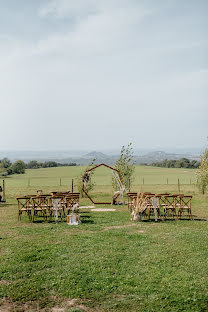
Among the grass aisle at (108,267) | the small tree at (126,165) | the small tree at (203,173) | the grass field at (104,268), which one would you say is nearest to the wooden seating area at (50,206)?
the grass field at (104,268)

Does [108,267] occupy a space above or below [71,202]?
below

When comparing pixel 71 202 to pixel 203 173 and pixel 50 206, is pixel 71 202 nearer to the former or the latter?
pixel 50 206

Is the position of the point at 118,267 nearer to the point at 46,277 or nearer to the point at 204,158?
the point at 46,277

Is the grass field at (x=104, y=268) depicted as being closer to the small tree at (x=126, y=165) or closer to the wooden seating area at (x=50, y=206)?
the wooden seating area at (x=50, y=206)

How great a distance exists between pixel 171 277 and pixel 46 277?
232cm

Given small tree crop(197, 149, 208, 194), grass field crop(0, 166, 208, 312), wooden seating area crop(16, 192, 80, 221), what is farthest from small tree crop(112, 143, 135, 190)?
grass field crop(0, 166, 208, 312)

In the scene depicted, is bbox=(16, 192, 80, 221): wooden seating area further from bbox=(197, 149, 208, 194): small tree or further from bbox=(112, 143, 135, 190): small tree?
bbox=(197, 149, 208, 194): small tree

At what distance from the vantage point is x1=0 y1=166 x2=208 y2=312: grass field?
16.3ft

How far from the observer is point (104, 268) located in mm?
6344

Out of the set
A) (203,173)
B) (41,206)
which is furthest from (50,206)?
(203,173)

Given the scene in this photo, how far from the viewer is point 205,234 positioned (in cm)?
923

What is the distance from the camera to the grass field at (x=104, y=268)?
4973 millimetres

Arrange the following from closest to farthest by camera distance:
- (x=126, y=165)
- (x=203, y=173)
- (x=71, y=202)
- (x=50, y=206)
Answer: (x=50, y=206) < (x=71, y=202) < (x=203, y=173) < (x=126, y=165)

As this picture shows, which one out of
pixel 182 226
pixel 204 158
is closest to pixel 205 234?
pixel 182 226
